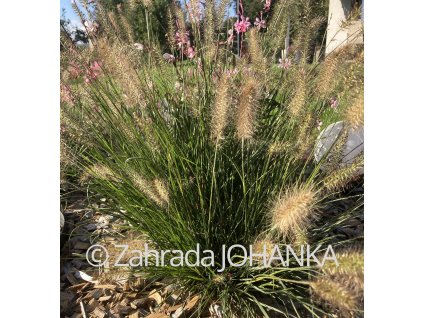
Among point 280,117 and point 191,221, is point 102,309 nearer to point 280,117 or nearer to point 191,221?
point 191,221

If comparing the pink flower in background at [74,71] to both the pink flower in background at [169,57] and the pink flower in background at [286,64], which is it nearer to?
the pink flower in background at [169,57]

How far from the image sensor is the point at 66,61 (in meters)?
1.30

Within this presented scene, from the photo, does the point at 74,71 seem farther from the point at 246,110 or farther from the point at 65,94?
the point at 246,110

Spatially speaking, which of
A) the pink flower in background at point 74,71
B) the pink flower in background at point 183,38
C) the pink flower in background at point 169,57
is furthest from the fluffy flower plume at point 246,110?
the pink flower in background at point 74,71

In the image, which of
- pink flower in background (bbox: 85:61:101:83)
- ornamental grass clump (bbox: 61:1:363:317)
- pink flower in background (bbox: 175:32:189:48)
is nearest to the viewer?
ornamental grass clump (bbox: 61:1:363:317)

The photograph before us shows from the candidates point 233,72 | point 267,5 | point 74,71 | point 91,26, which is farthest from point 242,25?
Answer: point 74,71

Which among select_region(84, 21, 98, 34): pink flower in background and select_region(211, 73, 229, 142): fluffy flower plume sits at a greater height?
select_region(84, 21, 98, 34): pink flower in background

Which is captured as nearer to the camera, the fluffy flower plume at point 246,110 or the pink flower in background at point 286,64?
the fluffy flower plume at point 246,110

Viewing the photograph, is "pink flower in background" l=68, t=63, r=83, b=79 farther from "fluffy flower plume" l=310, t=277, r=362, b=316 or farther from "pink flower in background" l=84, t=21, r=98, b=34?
"fluffy flower plume" l=310, t=277, r=362, b=316

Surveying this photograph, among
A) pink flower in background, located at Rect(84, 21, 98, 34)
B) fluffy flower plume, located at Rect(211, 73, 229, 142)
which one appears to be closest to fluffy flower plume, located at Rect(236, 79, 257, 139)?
fluffy flower plume, located at Rect(211, 73, 229, 142)

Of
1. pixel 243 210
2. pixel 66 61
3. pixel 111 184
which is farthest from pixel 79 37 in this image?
pixel 243 210

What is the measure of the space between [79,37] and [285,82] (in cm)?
71

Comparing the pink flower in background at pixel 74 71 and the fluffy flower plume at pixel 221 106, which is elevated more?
the pink flower in background at pixel 74 71

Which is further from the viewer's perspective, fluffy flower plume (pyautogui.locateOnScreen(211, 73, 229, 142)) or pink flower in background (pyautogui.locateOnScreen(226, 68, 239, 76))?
pink flower in background (pyautogui.locateOnScreen(226, 68, 239, 76))
